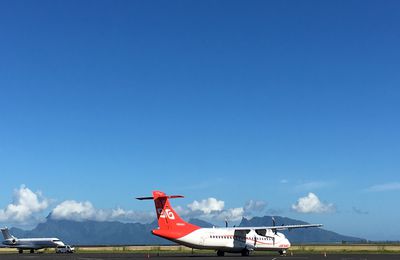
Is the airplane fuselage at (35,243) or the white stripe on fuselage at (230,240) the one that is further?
the airplane fuselage at (35,243)

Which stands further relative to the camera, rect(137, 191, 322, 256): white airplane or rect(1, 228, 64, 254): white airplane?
rect(1, 228, 64, 254): white airplane

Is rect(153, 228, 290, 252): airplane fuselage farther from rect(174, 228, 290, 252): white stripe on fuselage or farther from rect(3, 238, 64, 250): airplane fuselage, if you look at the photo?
rect(3, 238, 64, 250): airplane fuselage

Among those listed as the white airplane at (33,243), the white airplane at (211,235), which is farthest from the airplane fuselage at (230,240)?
the white airplane at (33,243)

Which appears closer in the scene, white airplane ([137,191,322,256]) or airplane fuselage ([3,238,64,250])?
white airplane ([137,191,322,256])

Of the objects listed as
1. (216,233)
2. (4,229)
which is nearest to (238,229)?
(216,233)

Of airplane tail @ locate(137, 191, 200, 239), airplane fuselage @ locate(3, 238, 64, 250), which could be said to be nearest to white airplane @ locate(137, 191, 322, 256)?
airplane tail @ locate(137, 191, 200, 239)

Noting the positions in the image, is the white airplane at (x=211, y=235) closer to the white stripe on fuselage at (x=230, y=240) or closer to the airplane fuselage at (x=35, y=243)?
the white stripe on fuselage at (x=230, y=240)

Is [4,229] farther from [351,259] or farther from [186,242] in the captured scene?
[351,259]

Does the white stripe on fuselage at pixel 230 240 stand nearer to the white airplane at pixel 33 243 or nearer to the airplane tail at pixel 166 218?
the airplane tail at pixel 166 218

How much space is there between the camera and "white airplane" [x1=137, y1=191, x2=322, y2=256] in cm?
7338

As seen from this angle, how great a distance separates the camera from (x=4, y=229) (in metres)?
142

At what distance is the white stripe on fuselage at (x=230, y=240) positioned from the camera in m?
75.6

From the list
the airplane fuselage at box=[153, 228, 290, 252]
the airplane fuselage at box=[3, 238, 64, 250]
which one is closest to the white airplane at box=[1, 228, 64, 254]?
the airplane fuselage at box=[3, 238, 64, 250]

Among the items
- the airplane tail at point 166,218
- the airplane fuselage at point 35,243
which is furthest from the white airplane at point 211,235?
the airplane fuselage at point 35,243
